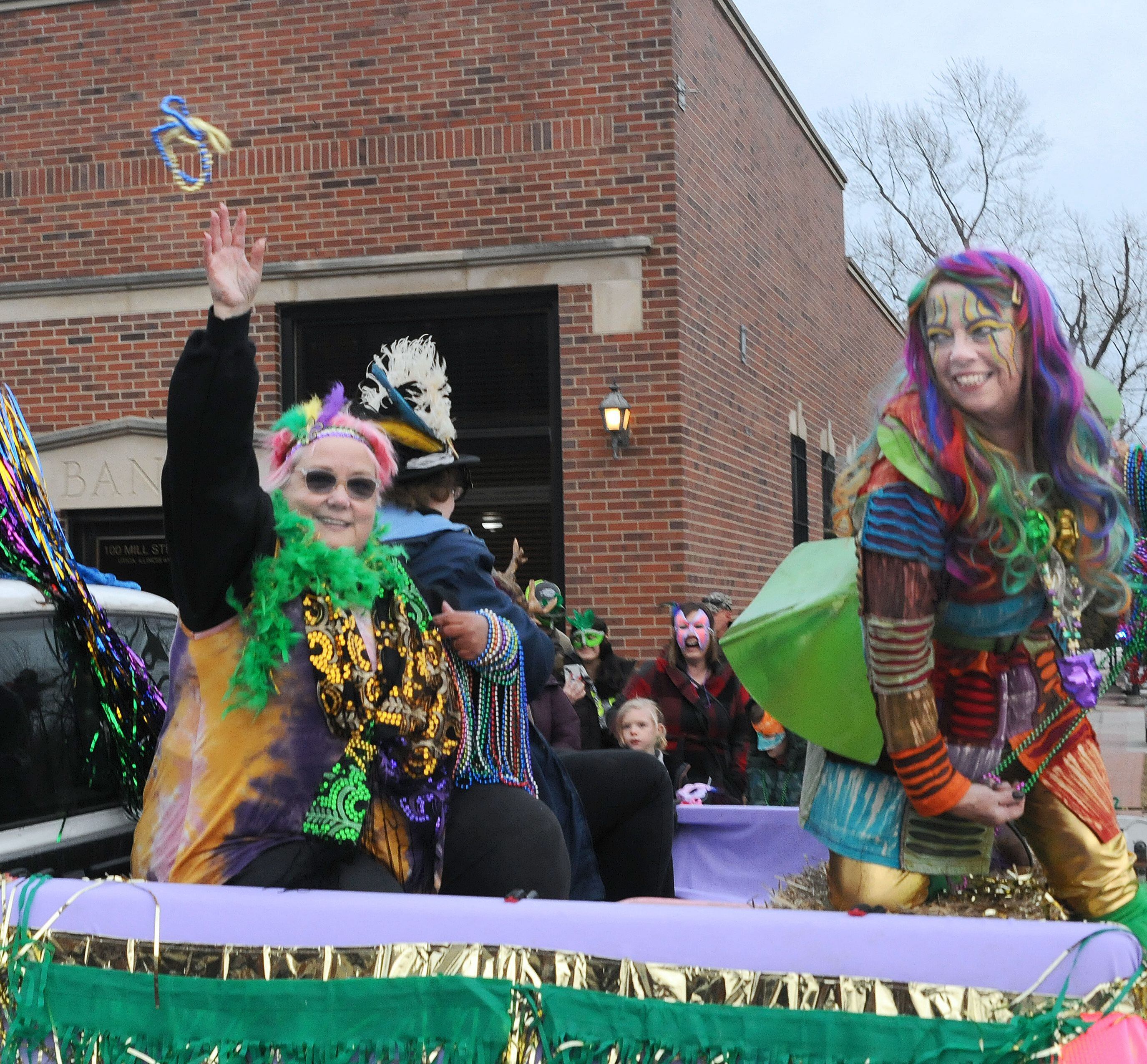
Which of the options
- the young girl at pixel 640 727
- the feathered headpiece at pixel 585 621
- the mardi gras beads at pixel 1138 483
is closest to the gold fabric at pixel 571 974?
the mardi gras beads at pixel 1138 483

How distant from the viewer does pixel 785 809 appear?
323 cm

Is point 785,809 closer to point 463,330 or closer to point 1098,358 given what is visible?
point 463,330

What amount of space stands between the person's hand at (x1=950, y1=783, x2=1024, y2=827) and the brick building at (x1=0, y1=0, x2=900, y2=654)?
640cm

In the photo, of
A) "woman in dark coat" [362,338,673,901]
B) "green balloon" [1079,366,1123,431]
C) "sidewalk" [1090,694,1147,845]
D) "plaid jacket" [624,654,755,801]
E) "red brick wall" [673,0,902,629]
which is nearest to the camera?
"green balloon" [1079,366,1123,431]

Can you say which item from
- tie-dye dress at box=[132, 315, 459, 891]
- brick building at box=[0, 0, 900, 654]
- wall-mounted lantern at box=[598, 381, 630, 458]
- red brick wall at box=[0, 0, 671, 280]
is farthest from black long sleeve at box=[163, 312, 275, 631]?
red brick wall at box=[0, 0, 671, 280]

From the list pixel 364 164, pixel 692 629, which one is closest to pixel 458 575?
pixel 692 629

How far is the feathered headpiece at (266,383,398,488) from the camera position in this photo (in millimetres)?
2564

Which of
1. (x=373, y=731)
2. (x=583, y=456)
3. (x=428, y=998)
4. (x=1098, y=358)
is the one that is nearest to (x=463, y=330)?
(x=583, y=456)

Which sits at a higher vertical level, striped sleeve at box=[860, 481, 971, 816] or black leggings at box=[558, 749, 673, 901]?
striped sleeve at box=[860, 481, 971, 816]

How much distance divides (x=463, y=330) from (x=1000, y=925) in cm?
792

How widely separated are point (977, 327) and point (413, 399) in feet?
5.07

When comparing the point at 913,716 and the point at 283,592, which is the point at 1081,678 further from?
the point at 283,592

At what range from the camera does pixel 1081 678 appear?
2238 mm

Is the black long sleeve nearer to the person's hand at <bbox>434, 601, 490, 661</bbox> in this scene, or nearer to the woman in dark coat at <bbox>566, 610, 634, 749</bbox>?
the person's hand at <bbox>434, 601, 490, 661</bbox>
